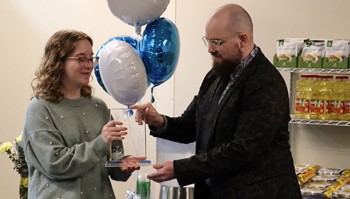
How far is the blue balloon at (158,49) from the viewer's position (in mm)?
2287

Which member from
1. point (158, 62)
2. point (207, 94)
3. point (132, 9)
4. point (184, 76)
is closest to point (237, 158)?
point (207, 94)

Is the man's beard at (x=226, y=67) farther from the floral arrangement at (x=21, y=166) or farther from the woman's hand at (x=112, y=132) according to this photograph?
the floral arrangement at (x=21, y=166)

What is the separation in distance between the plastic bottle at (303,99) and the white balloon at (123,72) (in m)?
1.35

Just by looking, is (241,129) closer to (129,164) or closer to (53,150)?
(129,164)

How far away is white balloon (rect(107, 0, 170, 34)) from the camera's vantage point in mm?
2250

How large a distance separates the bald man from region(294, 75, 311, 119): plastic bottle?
47.1 inches

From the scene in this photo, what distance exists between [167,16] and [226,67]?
1.93m

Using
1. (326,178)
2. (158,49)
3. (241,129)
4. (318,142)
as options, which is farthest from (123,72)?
(318,142)

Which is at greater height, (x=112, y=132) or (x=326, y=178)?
(x=112, y=132)

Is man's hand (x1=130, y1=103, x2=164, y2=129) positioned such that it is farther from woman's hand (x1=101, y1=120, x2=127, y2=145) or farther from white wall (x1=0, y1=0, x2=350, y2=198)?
white wall (x1=0, y1=0, x2=350, y2=198)

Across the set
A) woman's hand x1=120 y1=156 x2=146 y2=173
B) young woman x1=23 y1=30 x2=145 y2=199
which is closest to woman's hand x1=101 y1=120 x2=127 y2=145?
young woman x1=23 y1=30 x2=145 y2=199

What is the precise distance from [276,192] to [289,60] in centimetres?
134

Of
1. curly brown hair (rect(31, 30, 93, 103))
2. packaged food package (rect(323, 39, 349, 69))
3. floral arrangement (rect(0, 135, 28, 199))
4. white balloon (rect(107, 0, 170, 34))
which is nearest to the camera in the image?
curly brown hair (rect(31, 30, 93, 103))

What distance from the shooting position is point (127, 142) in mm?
2037
